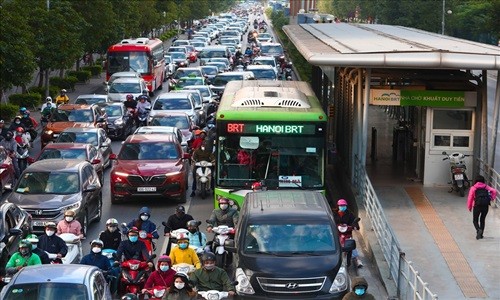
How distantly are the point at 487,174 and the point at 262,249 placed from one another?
34.1 feet

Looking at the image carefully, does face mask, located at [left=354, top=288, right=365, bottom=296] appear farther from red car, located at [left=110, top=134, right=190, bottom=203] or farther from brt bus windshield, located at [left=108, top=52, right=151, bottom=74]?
brt bus windshield, located at [left=108, top=52, right=151, bottom=74]

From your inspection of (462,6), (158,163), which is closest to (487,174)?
(158,163)

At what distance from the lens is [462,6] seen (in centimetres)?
10244

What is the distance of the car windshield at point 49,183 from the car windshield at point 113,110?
16.2 metres

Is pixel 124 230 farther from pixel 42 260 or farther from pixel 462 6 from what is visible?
pixel 462 6

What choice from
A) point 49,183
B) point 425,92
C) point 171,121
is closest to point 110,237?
point 49,183

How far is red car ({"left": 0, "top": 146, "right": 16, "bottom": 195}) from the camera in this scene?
29.1 metres

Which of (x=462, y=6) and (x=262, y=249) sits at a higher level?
(x=462, y=6)

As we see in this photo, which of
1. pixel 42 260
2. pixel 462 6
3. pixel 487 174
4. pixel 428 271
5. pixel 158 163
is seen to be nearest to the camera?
pixel 42 260

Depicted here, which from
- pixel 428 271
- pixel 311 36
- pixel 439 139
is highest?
pixel 311 36

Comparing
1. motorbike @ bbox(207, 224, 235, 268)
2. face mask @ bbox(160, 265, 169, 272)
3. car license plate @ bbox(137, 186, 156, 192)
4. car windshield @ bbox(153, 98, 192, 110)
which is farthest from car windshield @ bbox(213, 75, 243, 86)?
face mask @ bbox(160, 265, 169, 272)

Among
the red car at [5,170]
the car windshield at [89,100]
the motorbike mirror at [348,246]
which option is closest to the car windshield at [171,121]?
the car windshield at [89,100]

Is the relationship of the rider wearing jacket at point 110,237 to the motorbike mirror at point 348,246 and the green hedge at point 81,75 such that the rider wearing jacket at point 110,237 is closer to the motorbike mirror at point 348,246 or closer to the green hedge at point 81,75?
the motorbike mirror at point 348,246

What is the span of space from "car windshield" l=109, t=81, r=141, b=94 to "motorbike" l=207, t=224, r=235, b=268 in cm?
2830
